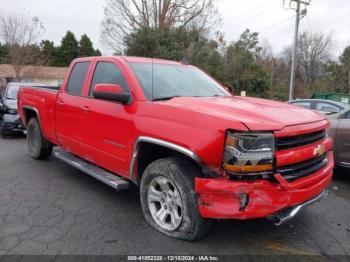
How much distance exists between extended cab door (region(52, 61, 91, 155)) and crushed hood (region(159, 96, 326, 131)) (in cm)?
170

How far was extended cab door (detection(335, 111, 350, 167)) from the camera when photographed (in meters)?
5.19

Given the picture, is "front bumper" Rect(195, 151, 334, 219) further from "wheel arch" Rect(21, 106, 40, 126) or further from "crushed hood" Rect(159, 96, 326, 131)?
"wheel arch" Rect(21, 106, 40, 126)

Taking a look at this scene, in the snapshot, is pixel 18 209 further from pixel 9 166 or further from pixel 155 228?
pixel 9 166

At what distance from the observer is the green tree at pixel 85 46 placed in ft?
163

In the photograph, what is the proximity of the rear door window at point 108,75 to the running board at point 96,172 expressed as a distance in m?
0.99

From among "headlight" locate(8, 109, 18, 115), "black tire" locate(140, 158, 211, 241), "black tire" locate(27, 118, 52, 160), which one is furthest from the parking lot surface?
"headlight" locate(8, 109, 18, 115)

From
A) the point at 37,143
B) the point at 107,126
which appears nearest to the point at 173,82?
the point at 107,126

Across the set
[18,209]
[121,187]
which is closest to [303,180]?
[121,187]

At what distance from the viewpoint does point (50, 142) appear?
19.4ft

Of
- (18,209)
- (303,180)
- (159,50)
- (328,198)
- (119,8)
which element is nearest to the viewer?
(303,180)

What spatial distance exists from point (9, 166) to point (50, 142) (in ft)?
2.86

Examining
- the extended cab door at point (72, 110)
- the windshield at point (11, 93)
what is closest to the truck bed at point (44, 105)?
the extended cab door at point (72, 110)

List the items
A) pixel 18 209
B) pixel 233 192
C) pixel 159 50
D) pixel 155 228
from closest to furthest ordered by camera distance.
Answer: pixel 233 192, pixel 155 228, pixel 18 209, pixel 159 50

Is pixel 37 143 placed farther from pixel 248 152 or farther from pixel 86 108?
pixel 248 152
